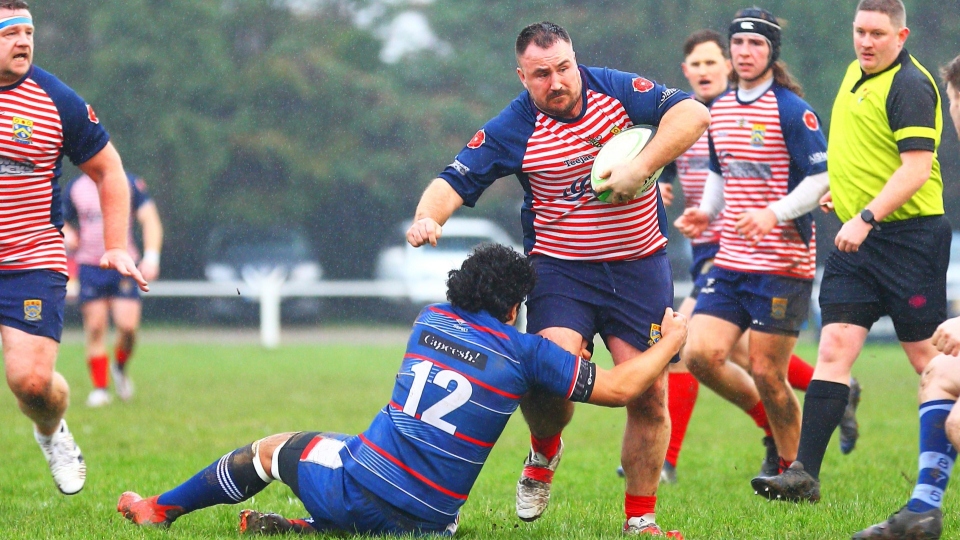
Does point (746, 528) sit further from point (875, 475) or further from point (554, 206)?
point (875, 475)

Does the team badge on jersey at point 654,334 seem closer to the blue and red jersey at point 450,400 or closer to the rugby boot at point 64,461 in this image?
the blue and red jersey at point 450,400

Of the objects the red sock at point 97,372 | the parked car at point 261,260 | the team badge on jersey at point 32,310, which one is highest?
the team badge on jersey at point 32,310

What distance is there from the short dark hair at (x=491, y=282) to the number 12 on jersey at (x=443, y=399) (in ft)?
0.91

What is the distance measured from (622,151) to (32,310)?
2.73 metres

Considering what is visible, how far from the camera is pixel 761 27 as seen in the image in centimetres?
648

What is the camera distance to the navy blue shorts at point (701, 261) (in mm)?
7239

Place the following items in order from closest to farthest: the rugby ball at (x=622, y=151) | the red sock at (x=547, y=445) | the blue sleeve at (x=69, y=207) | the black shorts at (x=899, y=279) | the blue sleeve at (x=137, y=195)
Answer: the rugby ball at (x=622, y=151), the red sock at (x=547, y=445), the black shorts at (x=899, y=279), the blue sleeve at (x=137, y=195), the blue sleeve at (x=69, y=207)

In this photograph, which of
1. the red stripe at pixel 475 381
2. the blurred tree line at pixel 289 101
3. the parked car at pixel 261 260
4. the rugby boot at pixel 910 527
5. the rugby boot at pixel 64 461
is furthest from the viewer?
the blurred tree line at pixel 289 101

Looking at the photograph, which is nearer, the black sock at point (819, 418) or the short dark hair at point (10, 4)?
the short dark hair at point (10, 4)

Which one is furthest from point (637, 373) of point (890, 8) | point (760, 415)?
point (760, 415)

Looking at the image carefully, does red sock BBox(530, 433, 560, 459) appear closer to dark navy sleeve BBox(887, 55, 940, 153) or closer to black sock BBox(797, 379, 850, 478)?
black sock BBox(797, 379, 850, 478)

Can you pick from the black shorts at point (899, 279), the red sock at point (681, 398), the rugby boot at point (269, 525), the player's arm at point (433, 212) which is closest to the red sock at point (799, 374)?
the red sock at point (681, 398)

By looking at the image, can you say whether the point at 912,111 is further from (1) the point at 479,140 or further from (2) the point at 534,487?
(2) the point at 534,487

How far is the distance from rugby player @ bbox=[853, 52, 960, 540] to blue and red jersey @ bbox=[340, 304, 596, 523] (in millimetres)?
1164
